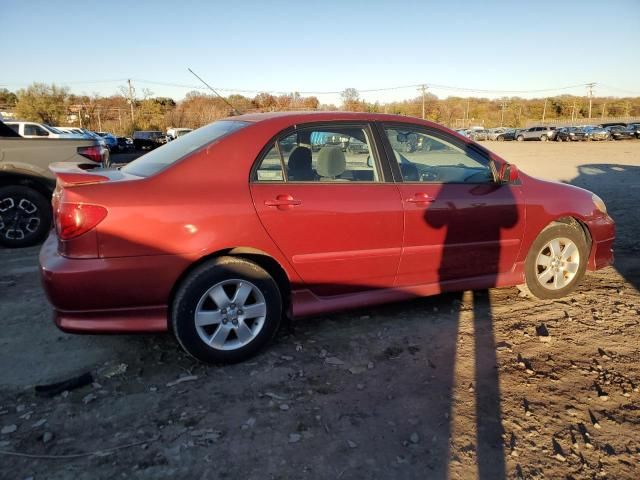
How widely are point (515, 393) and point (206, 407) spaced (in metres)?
1.79

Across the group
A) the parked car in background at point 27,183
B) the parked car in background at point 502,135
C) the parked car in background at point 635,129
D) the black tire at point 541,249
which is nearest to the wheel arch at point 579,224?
the black tire at point 541,249

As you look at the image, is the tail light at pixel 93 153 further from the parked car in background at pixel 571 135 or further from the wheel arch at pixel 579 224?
the parked car in background at pixel 571 135

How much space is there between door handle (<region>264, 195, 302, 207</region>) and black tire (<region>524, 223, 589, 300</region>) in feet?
7.32

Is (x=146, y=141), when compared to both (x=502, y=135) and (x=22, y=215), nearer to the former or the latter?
(x=22, y=215)

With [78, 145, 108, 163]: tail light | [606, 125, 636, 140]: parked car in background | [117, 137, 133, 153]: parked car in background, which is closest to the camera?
[78, 145, 108, 163]: tail light

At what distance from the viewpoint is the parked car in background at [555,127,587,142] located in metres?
47.2

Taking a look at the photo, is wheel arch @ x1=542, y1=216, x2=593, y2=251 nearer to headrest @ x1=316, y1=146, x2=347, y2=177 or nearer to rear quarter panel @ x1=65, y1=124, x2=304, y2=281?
headrest @ x1=316, y1=146, x2=347, y2=177

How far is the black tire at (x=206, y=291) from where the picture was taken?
9.57 ft

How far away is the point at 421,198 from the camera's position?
3.52m

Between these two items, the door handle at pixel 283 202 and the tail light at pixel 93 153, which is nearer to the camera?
the door handle at pixel 283 202

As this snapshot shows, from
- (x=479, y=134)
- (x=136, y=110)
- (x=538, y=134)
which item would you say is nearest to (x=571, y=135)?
(x=538, y=134)

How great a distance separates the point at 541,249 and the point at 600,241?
2.25 feet

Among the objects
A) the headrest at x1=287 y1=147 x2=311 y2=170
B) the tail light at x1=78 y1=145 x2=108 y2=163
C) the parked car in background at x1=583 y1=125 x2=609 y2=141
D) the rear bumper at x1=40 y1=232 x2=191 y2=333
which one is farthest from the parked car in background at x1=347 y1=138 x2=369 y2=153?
the parked car in background at x1=583 y1=125 x2=609 y2=141

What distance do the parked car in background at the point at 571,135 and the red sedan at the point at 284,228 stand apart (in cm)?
5014
